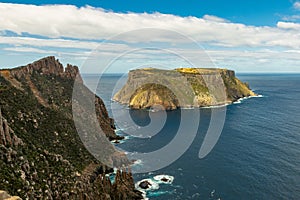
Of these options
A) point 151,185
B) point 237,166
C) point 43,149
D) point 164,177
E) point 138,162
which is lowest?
point 151,185

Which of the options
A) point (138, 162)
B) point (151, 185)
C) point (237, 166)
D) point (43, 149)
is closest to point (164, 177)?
point (151, 185)

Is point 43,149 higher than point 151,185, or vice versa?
point 43,149

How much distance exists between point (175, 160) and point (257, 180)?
125 feet

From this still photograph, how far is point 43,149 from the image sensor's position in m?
91.7

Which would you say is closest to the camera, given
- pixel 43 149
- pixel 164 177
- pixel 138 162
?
pixel 43 149

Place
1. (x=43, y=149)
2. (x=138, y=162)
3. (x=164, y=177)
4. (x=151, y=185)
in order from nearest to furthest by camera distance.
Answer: (x=43, y=149) → (x=151, y=185) → (x=164, y=177) → (x=138, y=162)

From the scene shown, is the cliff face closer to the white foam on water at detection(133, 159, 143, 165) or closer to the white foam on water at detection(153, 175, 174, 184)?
the white foam on water at detection(133, 159, 143, 165)

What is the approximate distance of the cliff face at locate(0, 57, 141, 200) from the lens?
74.4 m

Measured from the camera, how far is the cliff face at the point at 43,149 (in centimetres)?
7438

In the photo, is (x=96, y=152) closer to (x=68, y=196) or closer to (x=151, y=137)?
(x=68, y=196)

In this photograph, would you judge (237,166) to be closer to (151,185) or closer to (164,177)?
(164,177)

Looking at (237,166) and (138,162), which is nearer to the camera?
(237,166)

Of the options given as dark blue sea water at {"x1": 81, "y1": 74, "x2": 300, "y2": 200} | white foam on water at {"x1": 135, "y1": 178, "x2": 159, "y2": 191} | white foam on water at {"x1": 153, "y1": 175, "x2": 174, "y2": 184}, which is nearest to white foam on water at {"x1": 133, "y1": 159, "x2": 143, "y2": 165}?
dark blue sea water at {"x1": 81, "y1": 74, "x2": 300, "y2": 200}

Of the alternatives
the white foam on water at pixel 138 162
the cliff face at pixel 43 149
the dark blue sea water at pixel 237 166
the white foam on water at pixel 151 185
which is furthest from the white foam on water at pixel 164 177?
the white foam on water at pixel 138 162
